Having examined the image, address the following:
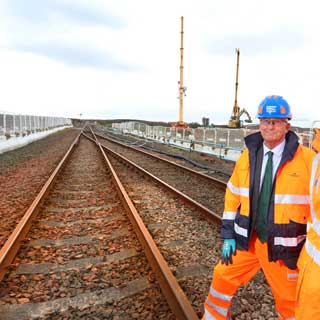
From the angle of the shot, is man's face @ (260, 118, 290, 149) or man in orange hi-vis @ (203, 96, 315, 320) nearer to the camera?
man in orange hi-vis @ (203, 96, 315, 320)

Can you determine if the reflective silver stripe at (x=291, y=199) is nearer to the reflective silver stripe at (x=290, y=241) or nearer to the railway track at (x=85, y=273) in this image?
the reflective silver stripe at (x=290, y=241)

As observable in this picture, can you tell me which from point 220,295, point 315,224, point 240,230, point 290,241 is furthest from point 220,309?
point 315,224

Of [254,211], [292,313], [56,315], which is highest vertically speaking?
[254,211]

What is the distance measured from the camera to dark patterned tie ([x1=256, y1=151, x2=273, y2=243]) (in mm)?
2254

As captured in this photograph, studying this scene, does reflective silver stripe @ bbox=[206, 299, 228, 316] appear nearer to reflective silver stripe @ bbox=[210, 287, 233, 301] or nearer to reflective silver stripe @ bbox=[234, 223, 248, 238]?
reflective silver stripe @ bbox=[210, 287, 233, 301]

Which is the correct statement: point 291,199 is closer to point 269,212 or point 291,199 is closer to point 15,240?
point 269,212

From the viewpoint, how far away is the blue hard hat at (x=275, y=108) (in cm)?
227

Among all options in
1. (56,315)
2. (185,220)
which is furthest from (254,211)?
(185,220)

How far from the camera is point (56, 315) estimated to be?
3105 millimetres

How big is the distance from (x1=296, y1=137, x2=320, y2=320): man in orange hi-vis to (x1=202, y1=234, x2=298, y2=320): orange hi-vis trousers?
0.46m

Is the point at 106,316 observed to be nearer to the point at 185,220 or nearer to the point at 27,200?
Result: the point at 185,220

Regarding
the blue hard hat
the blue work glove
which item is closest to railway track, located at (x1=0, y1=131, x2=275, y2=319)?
the blue work glove

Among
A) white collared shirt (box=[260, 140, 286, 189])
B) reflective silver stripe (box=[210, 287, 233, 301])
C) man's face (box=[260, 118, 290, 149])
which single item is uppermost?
man's face (box=[260, 118, 290, 149])

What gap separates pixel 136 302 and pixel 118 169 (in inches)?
358
